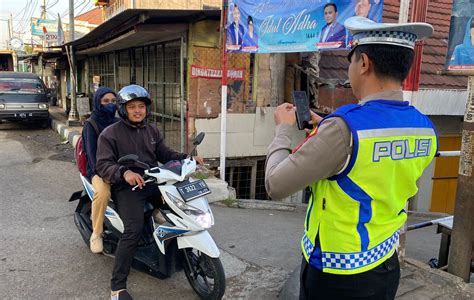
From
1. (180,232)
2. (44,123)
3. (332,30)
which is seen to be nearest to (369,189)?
(180,232)

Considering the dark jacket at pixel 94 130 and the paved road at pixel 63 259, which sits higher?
the dark jacket at pixel 94 130

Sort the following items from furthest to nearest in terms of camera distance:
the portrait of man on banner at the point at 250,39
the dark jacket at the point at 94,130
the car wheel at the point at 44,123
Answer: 1. the car wheel at the point at 44,123
2. the portrait of man on banner at the point at 250,39
3. the dark jacket at the point at 94,130

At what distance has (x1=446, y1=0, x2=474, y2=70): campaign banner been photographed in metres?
2.97

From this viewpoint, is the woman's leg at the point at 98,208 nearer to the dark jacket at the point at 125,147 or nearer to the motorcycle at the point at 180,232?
the motorcycle at the point at 180,232

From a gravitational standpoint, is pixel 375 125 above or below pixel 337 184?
above

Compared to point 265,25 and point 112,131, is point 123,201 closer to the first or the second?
point 112,131

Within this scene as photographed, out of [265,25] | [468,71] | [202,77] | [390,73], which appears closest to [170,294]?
[390,73]

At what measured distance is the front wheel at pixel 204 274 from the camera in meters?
2.94

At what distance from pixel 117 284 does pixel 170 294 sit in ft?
1.54

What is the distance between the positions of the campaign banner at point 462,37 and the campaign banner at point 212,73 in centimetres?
446

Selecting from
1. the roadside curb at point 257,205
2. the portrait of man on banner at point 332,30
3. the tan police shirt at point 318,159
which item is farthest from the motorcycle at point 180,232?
the roadside curb at point 257,205

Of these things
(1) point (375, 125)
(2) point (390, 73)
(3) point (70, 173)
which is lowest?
(3) point (70, 173)

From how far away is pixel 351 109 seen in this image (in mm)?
1388

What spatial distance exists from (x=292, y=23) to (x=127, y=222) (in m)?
3.65
